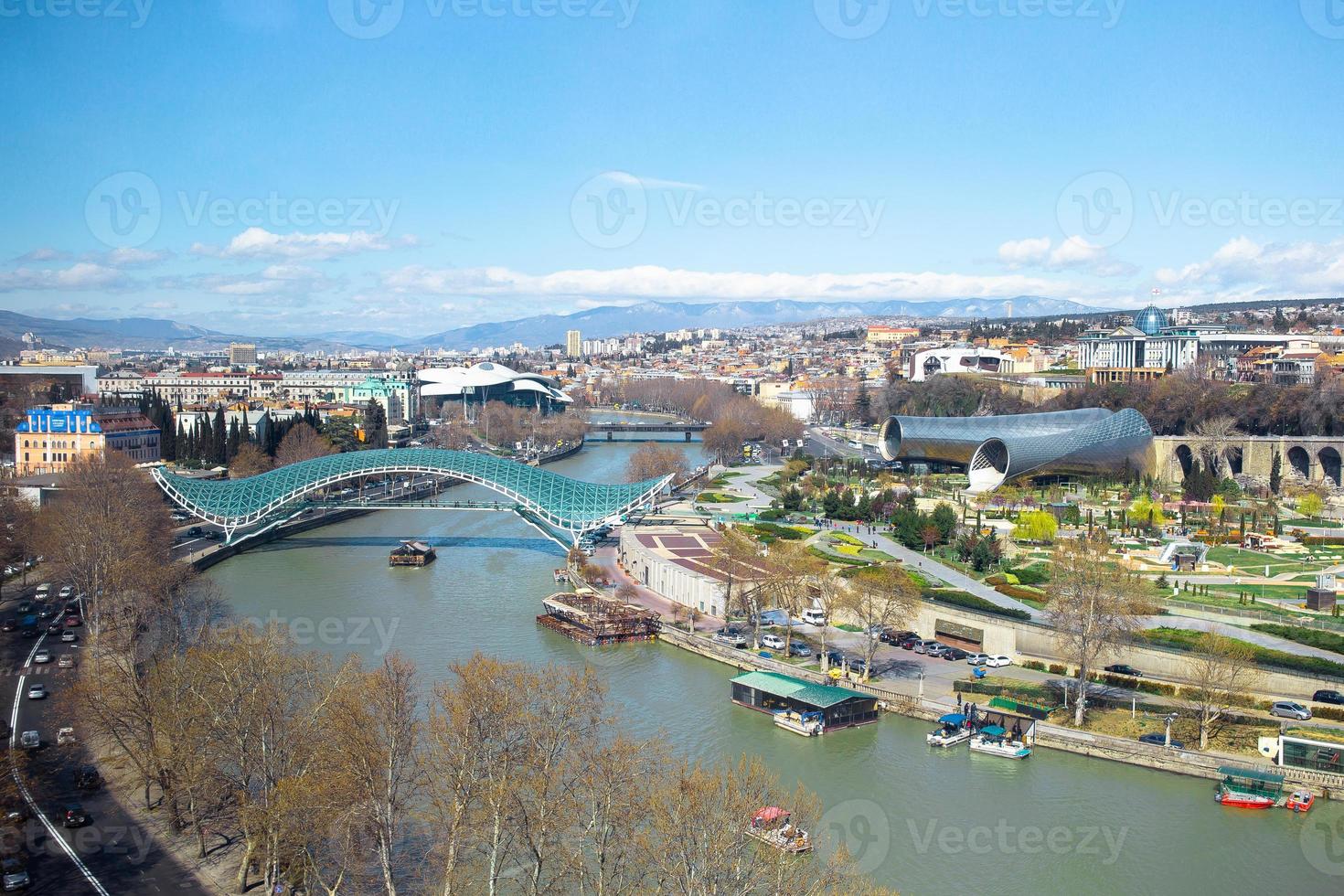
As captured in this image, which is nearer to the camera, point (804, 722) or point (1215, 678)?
point (1215, 678)

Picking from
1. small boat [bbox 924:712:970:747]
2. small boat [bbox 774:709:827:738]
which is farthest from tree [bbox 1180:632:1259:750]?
small boat [bbox 774:709:827:738]

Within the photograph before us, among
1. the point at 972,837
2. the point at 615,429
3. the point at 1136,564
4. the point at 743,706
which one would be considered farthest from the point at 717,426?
the point at 972,837

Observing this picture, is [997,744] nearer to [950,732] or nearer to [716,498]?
[950,732]

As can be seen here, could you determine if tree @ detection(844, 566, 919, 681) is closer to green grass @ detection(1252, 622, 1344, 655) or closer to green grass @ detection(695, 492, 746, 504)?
green grass @ detection(1252, 622, 1344, 655)

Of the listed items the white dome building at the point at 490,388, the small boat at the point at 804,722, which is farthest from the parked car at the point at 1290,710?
the white dome building at the point at 490,388

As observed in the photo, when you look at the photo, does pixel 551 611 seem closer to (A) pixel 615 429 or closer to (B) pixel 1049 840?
(B) pixel 1049 840

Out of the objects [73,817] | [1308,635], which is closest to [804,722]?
→ [1308,635]

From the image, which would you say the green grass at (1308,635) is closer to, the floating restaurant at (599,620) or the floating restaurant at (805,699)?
the floating restaurant at (805,699)
